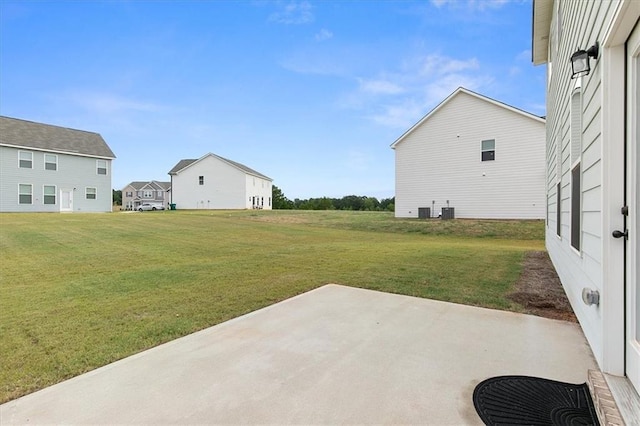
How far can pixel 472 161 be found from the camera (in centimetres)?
1758

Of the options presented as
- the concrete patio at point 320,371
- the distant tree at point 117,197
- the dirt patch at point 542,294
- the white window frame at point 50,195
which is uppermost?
the distant tree at point 117,197

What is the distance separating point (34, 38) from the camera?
13109mm

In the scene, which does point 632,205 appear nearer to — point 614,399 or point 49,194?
point 614,399

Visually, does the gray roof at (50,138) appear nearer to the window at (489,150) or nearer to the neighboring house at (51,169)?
the neighboring house at (51,169)

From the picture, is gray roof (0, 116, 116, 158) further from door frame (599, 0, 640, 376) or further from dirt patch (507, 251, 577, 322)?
door frame (599, 0, 640, 376)

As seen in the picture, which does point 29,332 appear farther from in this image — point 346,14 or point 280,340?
point 346,14

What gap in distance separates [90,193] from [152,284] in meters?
26.2

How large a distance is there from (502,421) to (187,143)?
43.1 m

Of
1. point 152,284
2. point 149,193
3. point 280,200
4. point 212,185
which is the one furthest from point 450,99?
point 149,193

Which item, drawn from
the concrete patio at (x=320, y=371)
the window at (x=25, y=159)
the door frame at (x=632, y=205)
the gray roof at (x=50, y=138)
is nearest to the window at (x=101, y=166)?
the gray roof at (x=50, y=138)

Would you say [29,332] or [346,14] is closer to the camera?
[29,332]

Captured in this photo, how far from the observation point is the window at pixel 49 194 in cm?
2352

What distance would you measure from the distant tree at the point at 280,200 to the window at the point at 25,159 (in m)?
34.8

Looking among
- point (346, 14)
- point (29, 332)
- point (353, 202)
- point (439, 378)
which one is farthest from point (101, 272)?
point (353, 202)
